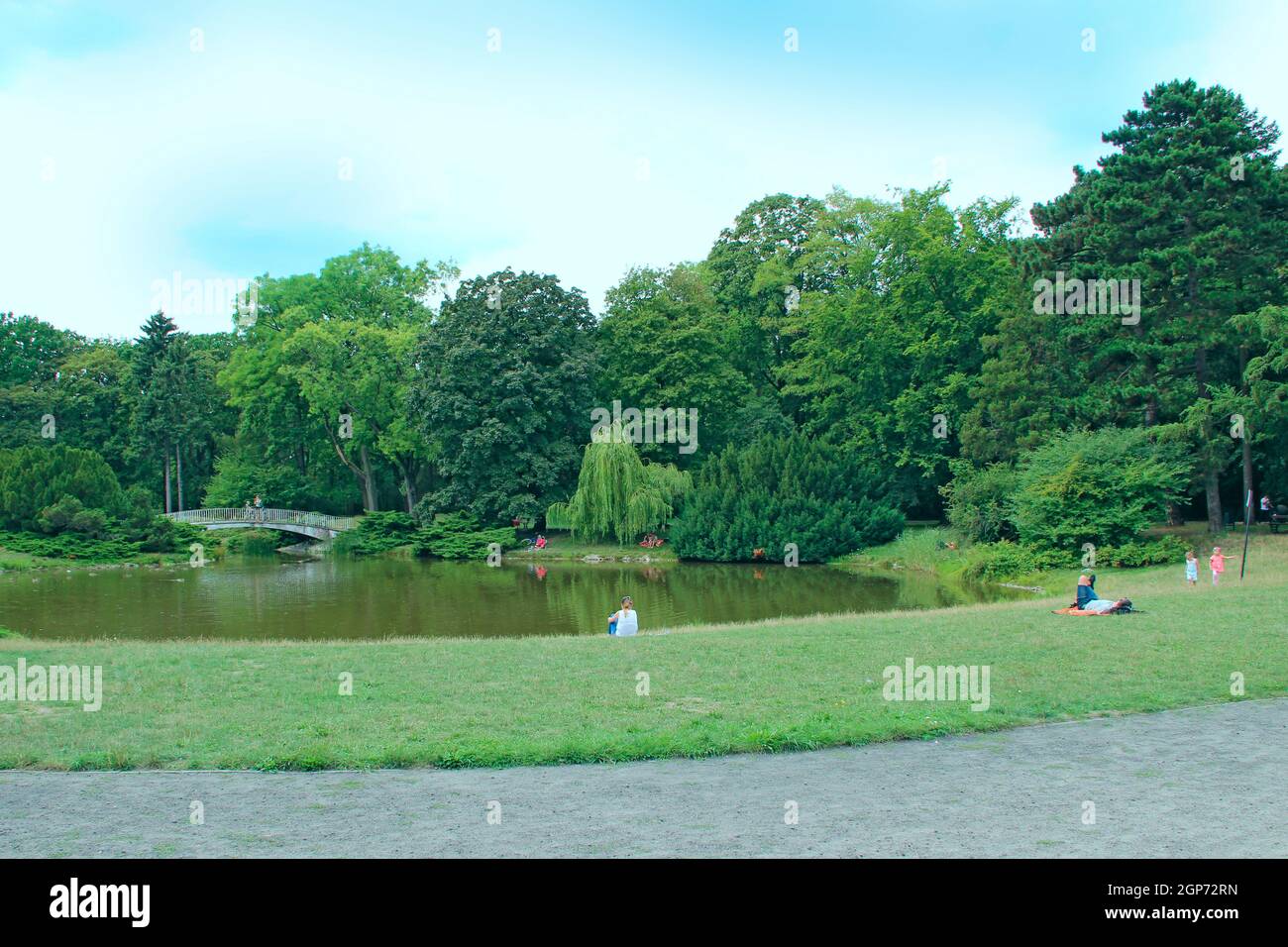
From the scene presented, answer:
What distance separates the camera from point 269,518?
57.1m

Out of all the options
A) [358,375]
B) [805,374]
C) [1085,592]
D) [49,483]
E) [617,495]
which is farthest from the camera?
[358,375]

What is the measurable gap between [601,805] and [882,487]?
132ft

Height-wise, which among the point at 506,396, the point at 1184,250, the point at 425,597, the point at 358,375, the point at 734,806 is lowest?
the point at 425,597

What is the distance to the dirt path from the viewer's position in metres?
6.79

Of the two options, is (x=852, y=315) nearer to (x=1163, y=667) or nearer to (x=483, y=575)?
(x=483, y=575)

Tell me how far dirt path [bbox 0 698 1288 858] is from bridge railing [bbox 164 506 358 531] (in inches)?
1931

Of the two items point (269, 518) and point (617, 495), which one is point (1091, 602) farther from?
point (269, 518)

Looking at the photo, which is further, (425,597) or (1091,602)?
(425,597)

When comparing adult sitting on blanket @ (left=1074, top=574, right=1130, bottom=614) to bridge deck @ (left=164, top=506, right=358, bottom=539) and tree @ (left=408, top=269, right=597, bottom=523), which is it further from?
bridge deck @ (left=164, top=506, right=358, bottom=539)

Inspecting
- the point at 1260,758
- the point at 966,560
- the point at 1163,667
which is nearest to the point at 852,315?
the point at 966,560

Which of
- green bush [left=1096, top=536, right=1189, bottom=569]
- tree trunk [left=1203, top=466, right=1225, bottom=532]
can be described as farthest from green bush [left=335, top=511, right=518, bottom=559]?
tree trunk [left=1203, top=466, right=1225, bottom=532]

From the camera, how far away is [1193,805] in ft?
24.9

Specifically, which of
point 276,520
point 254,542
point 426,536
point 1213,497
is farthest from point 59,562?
point 1213,497

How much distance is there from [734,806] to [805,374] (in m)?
44.9
